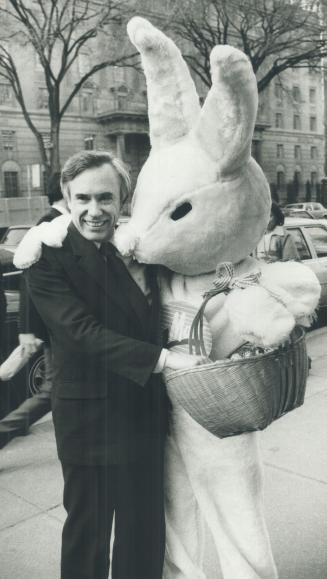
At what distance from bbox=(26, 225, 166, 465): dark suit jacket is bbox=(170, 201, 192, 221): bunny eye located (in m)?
0.28

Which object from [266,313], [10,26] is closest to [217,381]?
[266,313]

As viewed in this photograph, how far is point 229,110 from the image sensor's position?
1984mm

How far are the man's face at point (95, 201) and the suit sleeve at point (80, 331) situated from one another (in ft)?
0.58

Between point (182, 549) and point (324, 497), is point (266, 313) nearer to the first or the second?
point (182, 549)

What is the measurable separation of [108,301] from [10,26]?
2034cm

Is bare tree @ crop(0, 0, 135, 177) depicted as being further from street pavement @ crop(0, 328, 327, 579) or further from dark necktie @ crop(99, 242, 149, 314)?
dark necktie @ crop(99, 242, 149, 314)

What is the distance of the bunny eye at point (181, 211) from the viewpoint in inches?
86.4

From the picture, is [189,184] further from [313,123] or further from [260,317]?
[313,123]

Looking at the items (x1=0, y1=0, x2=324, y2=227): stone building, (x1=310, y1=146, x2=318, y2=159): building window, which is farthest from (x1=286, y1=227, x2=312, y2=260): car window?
(x1=310, y1=146, x2=318, y2=159): building window

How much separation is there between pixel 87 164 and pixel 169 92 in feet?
1.58

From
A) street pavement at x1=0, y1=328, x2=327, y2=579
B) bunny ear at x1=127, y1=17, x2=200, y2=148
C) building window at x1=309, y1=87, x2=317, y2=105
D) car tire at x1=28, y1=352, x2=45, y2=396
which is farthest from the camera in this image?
building window at x1=309, y1=87, x2=317, y2=105

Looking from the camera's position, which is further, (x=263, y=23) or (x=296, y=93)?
(x=296, y=93)

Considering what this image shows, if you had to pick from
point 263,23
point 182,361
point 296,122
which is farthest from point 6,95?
point 182,361

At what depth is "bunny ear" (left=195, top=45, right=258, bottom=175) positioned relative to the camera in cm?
186
